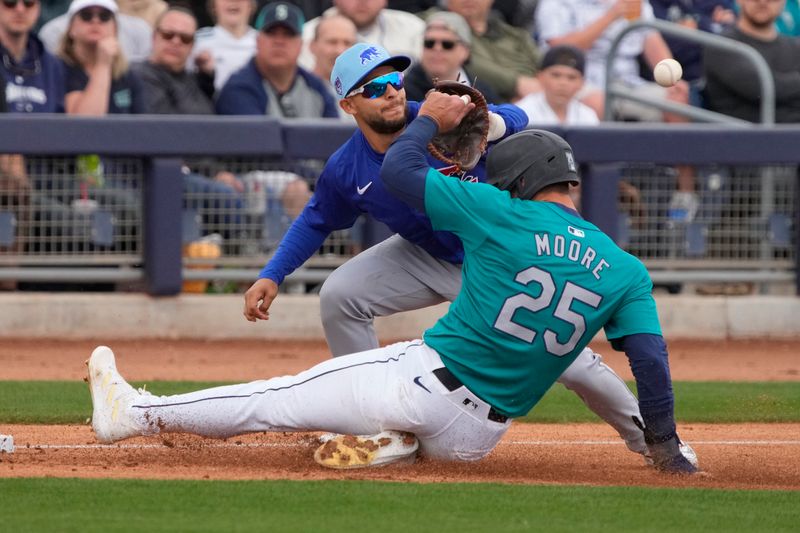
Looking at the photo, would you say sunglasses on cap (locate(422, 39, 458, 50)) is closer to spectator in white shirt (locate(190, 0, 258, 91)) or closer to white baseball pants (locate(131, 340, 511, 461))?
spectator in white shirt (locate(190, 0, 258, 91))

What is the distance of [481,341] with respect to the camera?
5164 millimetres

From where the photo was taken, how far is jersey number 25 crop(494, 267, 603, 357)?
5.08 m

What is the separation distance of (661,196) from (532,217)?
6234 millimetres

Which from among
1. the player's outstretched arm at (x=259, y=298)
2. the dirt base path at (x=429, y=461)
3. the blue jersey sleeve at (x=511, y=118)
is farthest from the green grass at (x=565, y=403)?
the blue jersey sleeve at (x=511, y=118)

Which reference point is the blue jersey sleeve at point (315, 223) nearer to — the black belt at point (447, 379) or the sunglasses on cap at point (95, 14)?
the black belt at point (447, 379)

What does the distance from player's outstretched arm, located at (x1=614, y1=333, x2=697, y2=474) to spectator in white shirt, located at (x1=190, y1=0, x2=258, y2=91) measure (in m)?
7.08

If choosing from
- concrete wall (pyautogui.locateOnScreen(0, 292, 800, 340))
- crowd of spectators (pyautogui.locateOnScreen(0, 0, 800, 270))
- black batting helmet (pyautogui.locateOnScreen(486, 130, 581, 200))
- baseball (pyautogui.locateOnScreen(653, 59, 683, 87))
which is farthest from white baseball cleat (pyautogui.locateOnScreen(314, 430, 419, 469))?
concrete wall (pyautogui.locateOnScreen(0, 292, 800, 340))

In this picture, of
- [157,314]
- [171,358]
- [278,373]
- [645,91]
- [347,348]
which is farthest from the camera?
[645,91]

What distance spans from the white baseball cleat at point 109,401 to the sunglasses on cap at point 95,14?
526cm

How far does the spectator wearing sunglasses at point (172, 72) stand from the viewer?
435 inches

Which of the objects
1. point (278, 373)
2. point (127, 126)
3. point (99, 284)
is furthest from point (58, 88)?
point (278, 373)

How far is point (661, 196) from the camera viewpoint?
11109mm

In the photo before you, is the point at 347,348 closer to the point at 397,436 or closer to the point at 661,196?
the point at 397,436

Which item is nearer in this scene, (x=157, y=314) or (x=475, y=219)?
(x=475, y=219)
